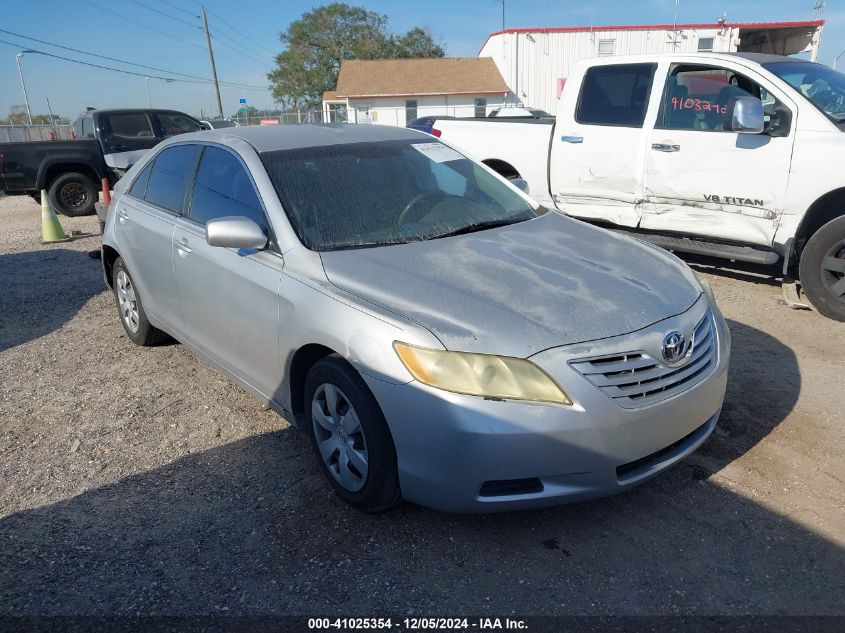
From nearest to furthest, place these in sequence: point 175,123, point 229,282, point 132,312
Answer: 1. point 229,282
2. point 132,312
3. point 175,123

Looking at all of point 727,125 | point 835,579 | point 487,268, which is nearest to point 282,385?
point 487,268

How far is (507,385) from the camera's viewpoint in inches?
96.7

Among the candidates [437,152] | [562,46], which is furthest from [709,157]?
[562,46]

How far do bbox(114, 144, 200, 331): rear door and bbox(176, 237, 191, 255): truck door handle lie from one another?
0.12 metres

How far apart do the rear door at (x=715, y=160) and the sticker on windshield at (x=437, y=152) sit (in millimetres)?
2591

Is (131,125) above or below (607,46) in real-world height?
below

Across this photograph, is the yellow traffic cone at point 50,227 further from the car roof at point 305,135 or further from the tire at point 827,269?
the tire at point 827,269

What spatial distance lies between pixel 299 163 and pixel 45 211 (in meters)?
7.95

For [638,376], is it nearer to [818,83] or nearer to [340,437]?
[340,437]

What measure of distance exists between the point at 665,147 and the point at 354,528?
4551 millimetres

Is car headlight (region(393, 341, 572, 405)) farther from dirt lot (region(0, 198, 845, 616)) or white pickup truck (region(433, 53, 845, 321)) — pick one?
white pickup truck (region(433, 53, 845, 321))

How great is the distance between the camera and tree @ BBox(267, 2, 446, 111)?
6353 centimetres

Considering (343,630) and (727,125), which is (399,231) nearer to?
(343,630)

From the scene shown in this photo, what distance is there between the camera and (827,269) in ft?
16.6
